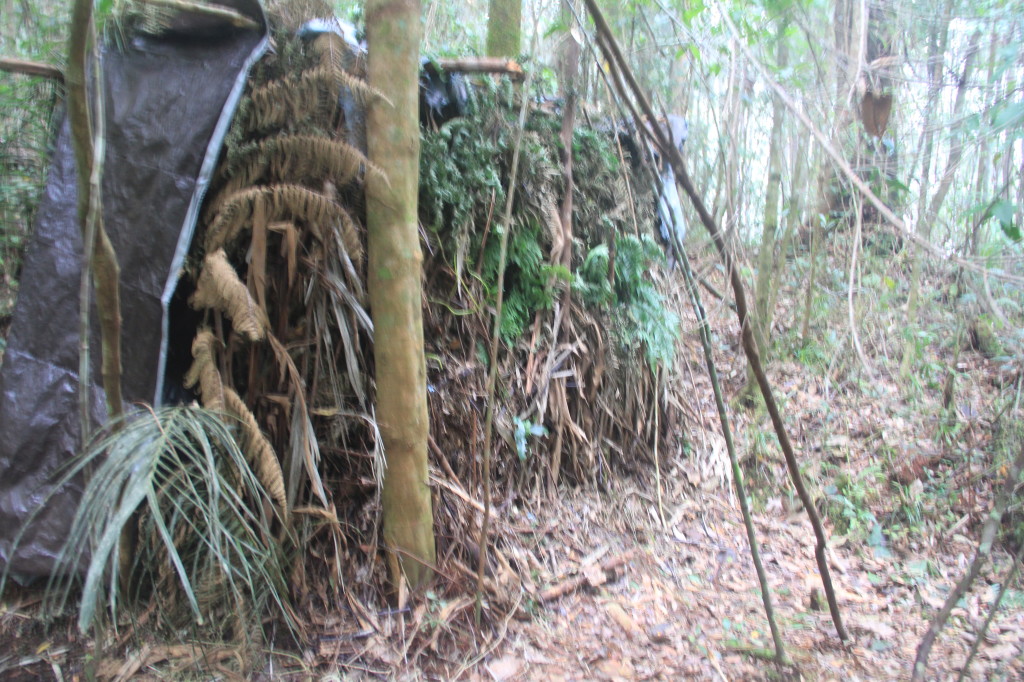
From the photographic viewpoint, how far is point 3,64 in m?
2.61

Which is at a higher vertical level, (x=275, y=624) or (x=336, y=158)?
(x=336, y=158)

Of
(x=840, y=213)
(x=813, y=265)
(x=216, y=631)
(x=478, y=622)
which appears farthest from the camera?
(x=840, y=213)

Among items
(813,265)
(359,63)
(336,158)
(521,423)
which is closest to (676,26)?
(359,63)

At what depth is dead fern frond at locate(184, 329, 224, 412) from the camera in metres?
2.46

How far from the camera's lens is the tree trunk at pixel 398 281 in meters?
2.51

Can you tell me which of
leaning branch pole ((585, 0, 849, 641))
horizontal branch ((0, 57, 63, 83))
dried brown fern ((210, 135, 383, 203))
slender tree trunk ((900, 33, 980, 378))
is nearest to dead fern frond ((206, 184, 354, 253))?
dried brown fern ((210, 135, 383, 203))

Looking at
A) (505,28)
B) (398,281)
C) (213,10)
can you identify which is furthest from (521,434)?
(505,28)

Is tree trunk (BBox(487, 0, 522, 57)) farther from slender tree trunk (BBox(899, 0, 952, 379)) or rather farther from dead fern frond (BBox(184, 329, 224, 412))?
dead fern frond (BBox(184, 329, 224, 412))

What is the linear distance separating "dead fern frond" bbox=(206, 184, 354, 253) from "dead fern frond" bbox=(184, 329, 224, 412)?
37cm

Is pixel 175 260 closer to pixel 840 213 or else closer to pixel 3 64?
pixel 3 64

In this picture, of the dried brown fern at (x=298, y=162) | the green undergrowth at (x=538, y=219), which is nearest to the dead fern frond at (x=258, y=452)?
the dried brown fern at (x=298, y=162)

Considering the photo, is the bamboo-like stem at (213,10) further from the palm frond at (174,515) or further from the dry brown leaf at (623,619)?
the dry brown leaf at (623,619)

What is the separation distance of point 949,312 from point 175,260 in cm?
731

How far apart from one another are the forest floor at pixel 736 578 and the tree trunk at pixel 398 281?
44 cm
